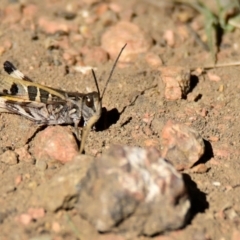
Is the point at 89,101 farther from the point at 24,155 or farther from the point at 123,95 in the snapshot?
the point at 24,155

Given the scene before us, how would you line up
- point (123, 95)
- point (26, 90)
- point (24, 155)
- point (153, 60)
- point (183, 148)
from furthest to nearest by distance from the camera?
point (153, 60)
point (123, 95)
point (26, 90)
point (24, 155)
point (183, 148)

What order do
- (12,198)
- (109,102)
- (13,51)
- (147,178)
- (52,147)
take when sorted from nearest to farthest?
(147,178) → (12,198) → (52,147) → (109,102) → (13,51)

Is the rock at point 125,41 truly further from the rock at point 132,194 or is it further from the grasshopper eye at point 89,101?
the rock at point 132,194

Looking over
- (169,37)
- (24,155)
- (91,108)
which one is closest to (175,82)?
(91,108)

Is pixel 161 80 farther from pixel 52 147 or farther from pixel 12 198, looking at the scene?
pixel 12 198

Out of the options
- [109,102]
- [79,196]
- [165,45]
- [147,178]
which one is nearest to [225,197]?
[147,178]

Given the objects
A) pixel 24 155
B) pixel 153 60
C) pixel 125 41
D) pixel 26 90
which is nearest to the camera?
pixel 24 155

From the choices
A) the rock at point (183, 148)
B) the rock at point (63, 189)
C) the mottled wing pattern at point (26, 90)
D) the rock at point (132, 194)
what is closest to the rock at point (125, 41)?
the mottled wing pattern at point (26, 90)
